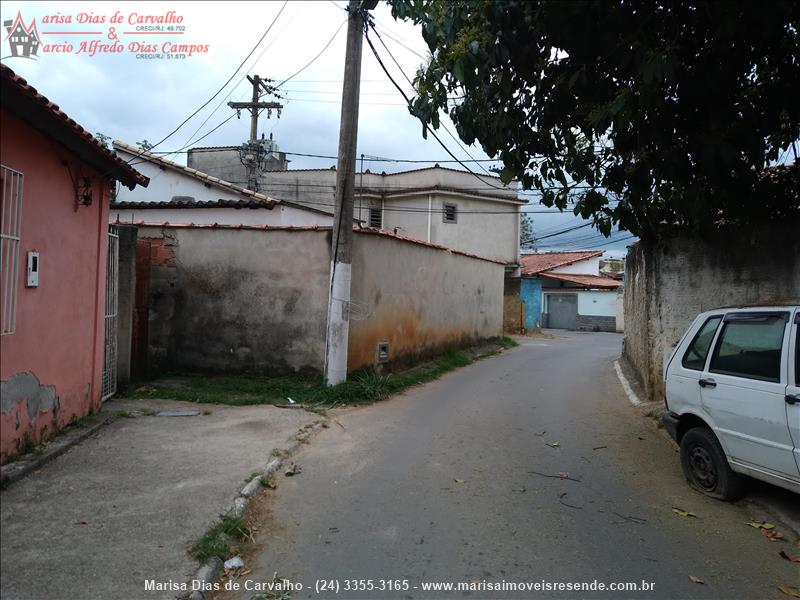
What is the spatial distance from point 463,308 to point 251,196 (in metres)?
6.49

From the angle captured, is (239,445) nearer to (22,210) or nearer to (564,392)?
(22,210)

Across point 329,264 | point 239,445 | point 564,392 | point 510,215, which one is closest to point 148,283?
point 329,264

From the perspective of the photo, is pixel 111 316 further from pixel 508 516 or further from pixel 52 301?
pixel 508 516

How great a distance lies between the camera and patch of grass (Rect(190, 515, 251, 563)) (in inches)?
136

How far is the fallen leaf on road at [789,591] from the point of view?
325cm

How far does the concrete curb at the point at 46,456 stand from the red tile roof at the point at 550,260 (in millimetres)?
26362

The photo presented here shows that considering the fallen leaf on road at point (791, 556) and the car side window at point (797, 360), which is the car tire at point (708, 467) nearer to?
the fallen leaf on road at point (791, 556)

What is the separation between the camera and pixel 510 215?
25.5m

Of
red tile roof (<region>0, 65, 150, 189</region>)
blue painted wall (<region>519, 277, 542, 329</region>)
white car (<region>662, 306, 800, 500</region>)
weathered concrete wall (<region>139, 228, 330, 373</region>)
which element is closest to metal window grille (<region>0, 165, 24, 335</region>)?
red tile roof (<region>0, 65, 150, 189</region>)

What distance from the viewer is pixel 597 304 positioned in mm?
30938

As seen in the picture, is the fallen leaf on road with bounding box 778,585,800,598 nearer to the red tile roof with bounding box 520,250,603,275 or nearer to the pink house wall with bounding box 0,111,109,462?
the pink house wall with bounding box 0,111,109,462

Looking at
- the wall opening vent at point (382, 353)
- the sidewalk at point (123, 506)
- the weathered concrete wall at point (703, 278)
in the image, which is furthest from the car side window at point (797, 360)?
the wall opening vent at point (382, 353)

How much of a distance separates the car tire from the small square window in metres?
19.8

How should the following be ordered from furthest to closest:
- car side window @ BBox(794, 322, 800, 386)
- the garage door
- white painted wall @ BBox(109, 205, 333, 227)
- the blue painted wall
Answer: the garage door → the blue painted wall → white painted wall @ BBox(109, 205, 333, 227) → car side window @ BBox(794, 322, 800, 386)
